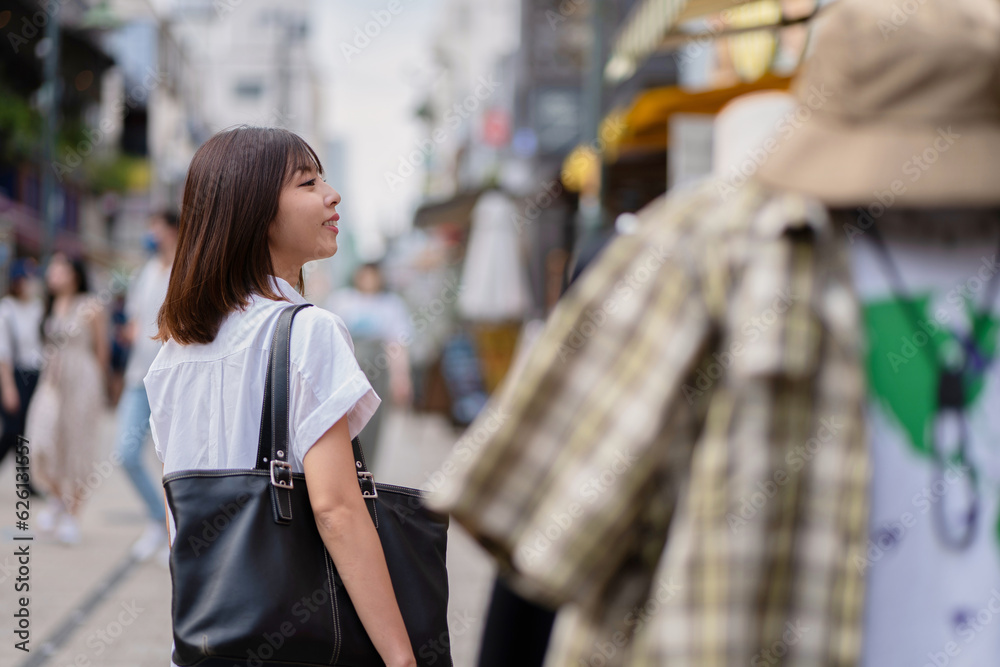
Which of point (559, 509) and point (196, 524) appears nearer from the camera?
point (559, 509)

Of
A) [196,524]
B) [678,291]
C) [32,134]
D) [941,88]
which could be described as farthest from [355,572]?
[32,134]

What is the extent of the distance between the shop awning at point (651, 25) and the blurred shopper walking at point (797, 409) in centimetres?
390

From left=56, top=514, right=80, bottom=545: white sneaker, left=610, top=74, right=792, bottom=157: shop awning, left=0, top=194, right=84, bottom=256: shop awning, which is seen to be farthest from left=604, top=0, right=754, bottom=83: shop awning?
left=0, top=194, right=84, bottom=256: shop awning

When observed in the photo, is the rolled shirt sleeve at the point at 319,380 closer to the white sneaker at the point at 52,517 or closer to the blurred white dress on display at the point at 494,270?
the white sneaker at the point at 52,517

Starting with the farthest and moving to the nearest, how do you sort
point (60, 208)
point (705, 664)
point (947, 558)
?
point (60, 208) < point (947, 558) < point (705, 664)

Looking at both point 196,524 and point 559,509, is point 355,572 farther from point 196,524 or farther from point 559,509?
point 559,509

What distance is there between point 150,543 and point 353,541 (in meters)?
5.20

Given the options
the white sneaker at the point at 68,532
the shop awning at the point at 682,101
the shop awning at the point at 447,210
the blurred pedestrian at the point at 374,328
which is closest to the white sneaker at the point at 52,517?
the white sneaker at the point at 68,532

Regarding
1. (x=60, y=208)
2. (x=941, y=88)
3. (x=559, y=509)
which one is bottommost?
(x=60, y=208)

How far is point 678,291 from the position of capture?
1297mm

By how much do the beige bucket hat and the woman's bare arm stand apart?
883 millimetres

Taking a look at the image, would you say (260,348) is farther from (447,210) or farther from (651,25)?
(447,210)

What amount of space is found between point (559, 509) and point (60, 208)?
38525 mm

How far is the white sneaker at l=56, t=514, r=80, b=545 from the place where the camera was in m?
7.00
